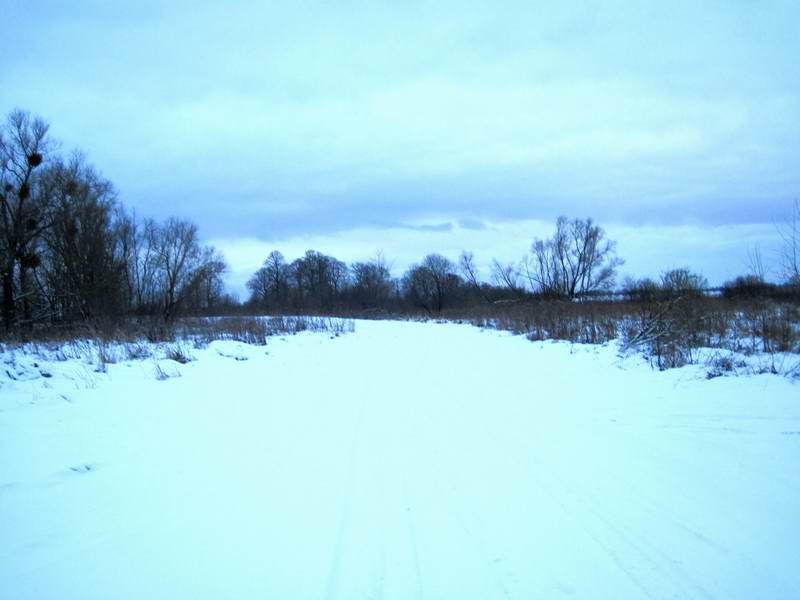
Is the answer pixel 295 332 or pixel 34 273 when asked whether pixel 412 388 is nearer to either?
pixel 295 332

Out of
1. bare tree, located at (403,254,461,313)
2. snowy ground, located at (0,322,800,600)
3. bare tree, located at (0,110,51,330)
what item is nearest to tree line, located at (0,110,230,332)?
bare tree, located at (0,110,51,330)

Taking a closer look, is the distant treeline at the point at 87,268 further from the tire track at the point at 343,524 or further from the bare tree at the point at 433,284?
the bare tree at the point at 433,284

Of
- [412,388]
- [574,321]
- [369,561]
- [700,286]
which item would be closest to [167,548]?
[369,561]

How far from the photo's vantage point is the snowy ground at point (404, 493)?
2.42 metres

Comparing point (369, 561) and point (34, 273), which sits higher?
point (34, 273)

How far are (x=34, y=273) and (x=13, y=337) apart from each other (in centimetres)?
926

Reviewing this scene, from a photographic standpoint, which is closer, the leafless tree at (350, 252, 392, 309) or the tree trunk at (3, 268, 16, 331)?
the tree trunk at (3, 268, 16, 331)

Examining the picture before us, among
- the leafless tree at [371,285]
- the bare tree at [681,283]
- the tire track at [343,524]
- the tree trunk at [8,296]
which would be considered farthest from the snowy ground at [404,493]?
the leafless tree at [371,285]

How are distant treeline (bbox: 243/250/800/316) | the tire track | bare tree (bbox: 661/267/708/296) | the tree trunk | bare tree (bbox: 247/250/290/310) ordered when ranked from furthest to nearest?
bare tree (bbox: 247/250/290/310) → distant treeline (bbox: 243/250/800/316) → the tree trunk → bare tree (bbox: 661/267/708/296) → the tire track

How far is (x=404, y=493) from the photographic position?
3453 mm

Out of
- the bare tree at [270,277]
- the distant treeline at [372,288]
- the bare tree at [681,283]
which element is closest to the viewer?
the bare tree at [681,283]

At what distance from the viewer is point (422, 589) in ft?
7.65

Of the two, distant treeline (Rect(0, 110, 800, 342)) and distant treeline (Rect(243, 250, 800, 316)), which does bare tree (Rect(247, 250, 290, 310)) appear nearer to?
distant treeline (Rect(243, 250, 800, 316))

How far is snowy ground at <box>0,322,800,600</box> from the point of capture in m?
2.42
